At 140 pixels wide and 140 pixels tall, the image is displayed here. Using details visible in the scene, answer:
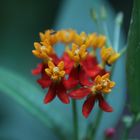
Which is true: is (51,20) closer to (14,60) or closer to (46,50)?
(14,60)

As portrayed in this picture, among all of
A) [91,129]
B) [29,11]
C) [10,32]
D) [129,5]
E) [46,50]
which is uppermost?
[129,5]

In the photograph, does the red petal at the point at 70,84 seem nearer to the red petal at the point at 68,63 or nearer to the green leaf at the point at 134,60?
the red petal at the point at 68,63

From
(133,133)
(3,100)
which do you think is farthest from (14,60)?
(133,133)

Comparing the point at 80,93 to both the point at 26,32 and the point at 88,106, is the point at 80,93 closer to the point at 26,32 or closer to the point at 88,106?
the point at 88,106

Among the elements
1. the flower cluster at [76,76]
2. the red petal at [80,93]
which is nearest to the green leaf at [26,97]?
the flower cluster at [76,76]

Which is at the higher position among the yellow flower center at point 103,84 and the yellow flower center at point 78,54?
the yellow flower center at point 78,54

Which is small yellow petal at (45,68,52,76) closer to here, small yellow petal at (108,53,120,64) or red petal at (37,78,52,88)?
red petal at (37,78,52,88)

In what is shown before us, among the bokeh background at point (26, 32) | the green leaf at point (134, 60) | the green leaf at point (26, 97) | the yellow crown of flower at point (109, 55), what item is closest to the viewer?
the green leaf at point (134, 60)

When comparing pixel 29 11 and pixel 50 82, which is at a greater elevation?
pixel 29 11
